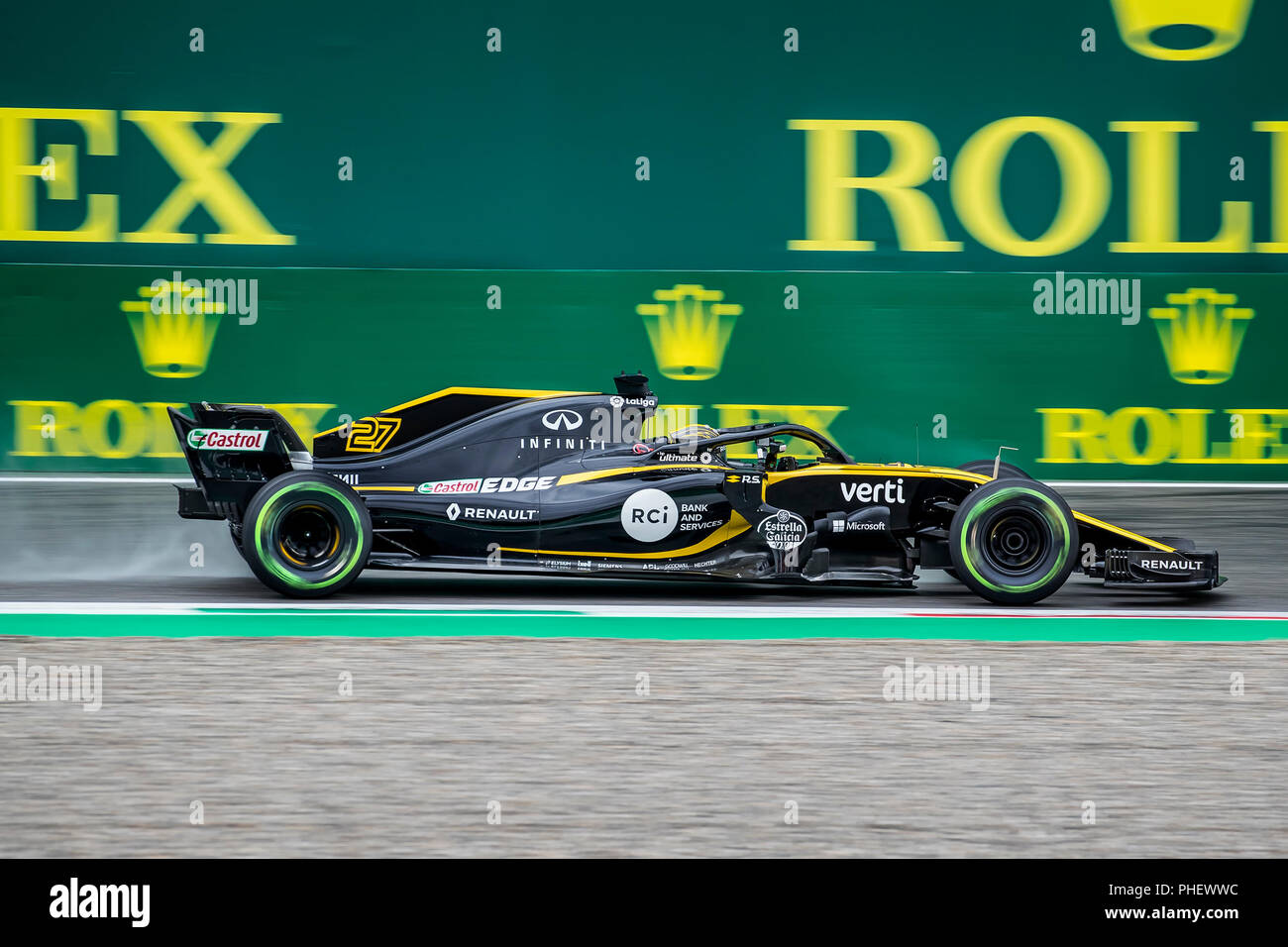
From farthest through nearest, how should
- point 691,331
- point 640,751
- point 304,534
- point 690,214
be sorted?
point 690,214 < point 691,331 < point 304,534 < point 640,751

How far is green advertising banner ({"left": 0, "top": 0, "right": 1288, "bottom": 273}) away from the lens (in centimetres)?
1410

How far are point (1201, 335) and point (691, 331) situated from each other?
541cm

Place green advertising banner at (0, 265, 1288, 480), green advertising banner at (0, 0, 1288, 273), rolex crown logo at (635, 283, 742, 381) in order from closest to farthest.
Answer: green advertising banner at (0, 265, 1288, 480), rolex crown logo at (635, 283, 742, 381), green advertising banner at (0, 0, 1288, 273)

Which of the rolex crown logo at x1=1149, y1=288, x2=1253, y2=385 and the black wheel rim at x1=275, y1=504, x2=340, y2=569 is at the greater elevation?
the rolex crown logo at x1=1149, y1=288, x2=1253, y2=385

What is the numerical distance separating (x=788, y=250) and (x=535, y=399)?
22.4 feet

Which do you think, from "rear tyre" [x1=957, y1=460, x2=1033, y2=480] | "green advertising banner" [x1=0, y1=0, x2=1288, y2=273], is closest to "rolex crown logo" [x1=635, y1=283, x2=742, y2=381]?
"green advertising banner" [x1=0, y1=0, x2=1288, y2=273]

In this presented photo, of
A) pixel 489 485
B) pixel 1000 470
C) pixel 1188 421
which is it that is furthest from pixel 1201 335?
pixel 489 485

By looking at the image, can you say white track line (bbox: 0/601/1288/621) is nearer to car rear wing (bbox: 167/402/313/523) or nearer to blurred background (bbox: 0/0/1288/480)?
car rear wing (bbox: 167/402/313/523)

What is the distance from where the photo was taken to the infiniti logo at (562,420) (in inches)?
309

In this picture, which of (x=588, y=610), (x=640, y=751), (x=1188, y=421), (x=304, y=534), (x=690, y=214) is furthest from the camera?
(x=690, y=214)

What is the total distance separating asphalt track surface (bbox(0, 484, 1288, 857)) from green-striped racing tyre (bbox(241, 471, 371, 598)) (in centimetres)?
110

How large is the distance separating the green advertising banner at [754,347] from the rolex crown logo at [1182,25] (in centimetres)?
265

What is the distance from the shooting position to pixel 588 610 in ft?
24.2

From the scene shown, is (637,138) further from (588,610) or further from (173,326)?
(588,610)
